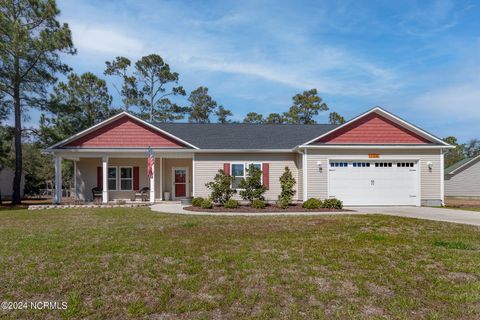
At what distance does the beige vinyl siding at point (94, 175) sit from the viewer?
20.4 metres

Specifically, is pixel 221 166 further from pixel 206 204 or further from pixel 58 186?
pixel 58 186

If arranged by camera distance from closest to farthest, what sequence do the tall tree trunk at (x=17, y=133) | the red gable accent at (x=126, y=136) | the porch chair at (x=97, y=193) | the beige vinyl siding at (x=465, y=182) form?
the red gable accent at (x=126, y=136)
the porch chair at (x=97, y=193)
the tall tree trunk at (x=17, y=133)
the beige vinyl siding at (x=465, y=182)

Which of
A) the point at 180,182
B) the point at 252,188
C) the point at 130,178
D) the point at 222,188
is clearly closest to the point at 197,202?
the point at 222,188

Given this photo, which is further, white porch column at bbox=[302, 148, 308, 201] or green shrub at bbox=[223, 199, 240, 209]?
white porch column at bbox=[302, 148, 308, 201]

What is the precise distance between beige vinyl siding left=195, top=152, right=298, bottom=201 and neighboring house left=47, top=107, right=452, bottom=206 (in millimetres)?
53

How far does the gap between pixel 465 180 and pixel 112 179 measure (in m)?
27.6

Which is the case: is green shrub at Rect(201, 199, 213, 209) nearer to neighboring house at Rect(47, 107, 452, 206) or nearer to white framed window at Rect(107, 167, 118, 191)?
neighboring house at Rect(47, 107, 452, 206)

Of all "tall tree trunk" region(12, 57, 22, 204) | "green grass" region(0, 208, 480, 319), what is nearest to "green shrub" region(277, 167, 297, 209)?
"green grass" region(0, 208, 480, 319)

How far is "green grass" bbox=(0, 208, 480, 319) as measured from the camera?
14.7 feet

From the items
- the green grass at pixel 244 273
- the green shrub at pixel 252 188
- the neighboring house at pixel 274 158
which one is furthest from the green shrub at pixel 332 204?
the green grass at pixel 244 273

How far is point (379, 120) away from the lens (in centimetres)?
1809

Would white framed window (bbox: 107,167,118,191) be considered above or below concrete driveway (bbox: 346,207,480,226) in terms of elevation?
above

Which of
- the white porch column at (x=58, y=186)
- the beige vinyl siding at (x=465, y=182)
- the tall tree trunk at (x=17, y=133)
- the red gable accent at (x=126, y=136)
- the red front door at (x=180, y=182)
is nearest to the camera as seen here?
the white porch column at (x=58, y=186)

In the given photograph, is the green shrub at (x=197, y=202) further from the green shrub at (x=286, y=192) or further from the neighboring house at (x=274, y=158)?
the green shrub at (x=286, y=192)
